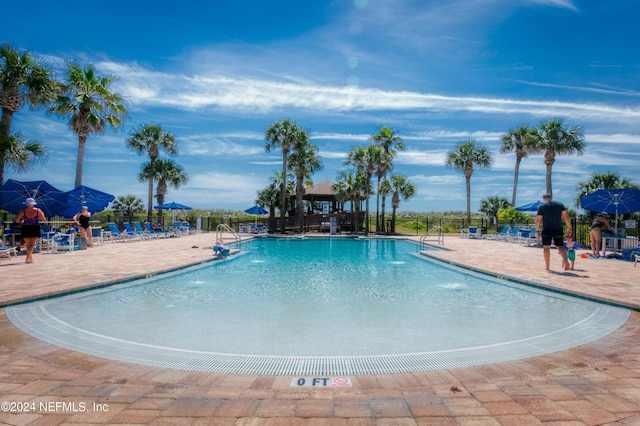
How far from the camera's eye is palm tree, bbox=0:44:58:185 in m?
14.2

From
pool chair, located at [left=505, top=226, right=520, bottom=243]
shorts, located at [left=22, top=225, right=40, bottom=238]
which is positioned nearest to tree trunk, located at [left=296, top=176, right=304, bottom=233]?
pool chair, located at [left=505, top=226, right=520, bottom=243]

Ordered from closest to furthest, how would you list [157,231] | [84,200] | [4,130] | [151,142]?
[4,130] < [84,200] < [157,231] < [151,142]

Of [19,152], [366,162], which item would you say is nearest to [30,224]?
[19,152]

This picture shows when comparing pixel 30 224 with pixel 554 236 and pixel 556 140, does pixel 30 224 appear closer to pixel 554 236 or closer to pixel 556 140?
pixel 554 236

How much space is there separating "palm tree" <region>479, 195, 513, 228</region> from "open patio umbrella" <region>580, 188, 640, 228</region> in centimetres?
2124

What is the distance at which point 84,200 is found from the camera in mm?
15117

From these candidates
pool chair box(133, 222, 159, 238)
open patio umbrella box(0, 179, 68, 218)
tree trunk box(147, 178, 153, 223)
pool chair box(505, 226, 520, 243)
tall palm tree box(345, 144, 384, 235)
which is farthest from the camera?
tree trunk box(147, 178, 153, 223)

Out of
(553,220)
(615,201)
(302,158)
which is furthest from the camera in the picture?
(302,158)

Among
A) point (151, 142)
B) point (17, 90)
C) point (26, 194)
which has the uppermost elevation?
point (151, 142)

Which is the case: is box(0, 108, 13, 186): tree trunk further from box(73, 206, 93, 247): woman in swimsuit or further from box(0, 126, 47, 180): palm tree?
box(73, 206, 93, 247): woman in swimsuit

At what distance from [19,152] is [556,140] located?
33407mm

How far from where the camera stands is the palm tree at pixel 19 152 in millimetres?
14079

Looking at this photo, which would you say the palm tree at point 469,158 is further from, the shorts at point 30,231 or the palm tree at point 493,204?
the shorts at point 30,231

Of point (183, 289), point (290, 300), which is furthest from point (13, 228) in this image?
point (290, 300)
